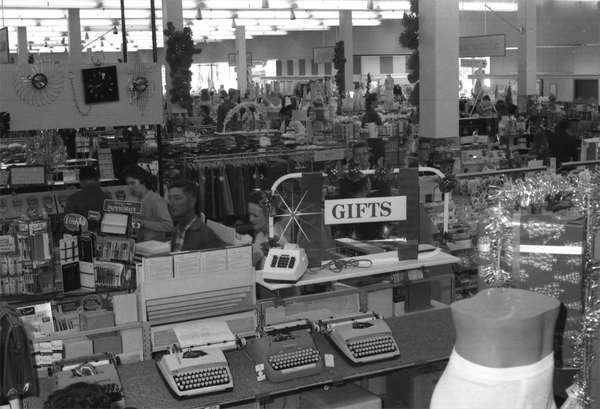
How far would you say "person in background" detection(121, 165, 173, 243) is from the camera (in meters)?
6.72

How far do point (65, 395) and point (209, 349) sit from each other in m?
1.38

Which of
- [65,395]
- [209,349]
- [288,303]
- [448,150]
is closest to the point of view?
[65,395]

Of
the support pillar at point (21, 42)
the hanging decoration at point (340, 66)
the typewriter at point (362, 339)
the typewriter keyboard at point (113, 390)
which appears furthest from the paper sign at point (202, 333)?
the support pillar at point (21, 42)

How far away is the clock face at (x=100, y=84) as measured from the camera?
6812 mm

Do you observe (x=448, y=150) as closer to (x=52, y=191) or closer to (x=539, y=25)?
(x=52, y=191)

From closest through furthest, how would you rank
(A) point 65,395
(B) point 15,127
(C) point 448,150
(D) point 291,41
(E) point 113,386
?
(A) point 65,395 < (E) point 113,386 < (B) point 15,127 < (C) point 448,150 < (D) point 291,41

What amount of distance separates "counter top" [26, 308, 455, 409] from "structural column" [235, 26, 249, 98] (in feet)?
53.5

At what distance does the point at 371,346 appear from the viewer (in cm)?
443

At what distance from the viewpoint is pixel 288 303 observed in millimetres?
4727

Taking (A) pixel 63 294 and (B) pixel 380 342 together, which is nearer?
(B) pixel 380 342

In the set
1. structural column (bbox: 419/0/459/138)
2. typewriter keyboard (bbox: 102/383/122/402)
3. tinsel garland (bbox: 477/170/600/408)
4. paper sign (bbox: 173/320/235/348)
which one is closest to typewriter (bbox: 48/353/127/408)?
typewriter keyboard (bbox: 102/383/122/402)

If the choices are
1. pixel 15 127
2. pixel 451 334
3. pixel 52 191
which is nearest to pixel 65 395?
pixel 451 334

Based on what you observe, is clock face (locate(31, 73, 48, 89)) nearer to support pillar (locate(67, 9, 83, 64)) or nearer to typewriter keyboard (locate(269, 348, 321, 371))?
typewriter keyboard (locate(269, 348, 321, 371))

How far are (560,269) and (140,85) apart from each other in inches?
190
